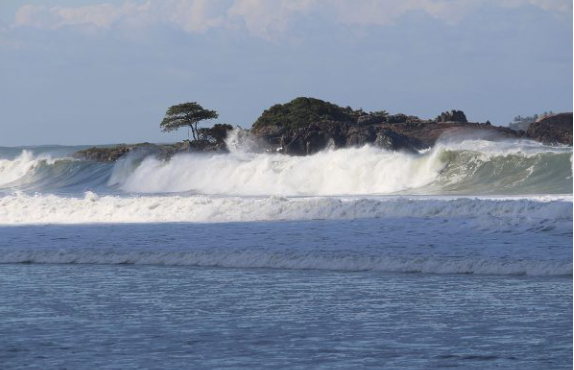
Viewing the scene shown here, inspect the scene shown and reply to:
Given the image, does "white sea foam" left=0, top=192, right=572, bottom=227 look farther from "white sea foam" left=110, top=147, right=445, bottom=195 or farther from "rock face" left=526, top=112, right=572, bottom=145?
"rock face" left=526, top=112, right=572, bottom=145

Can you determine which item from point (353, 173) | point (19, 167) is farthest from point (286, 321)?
point (19, 167)

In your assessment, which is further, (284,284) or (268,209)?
(268,209)

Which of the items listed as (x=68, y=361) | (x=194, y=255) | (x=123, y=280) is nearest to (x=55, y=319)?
(x=68, y=361)

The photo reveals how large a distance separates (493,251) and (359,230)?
3.84m

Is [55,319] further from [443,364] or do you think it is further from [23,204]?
[23,204]

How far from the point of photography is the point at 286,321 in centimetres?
1130

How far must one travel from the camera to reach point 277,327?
1098 cm

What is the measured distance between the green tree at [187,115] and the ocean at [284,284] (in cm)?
5545

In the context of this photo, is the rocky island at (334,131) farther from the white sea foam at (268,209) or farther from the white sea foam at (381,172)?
the white sea foam at (268,209)

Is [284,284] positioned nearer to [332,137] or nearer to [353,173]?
[353,173]

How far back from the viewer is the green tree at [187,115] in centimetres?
8262

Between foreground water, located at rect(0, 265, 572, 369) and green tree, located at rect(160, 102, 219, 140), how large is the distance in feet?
221

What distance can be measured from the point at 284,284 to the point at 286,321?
2.96 meters

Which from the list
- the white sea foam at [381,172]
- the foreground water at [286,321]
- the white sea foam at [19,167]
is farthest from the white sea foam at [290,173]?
the foreground water at [286,321]
